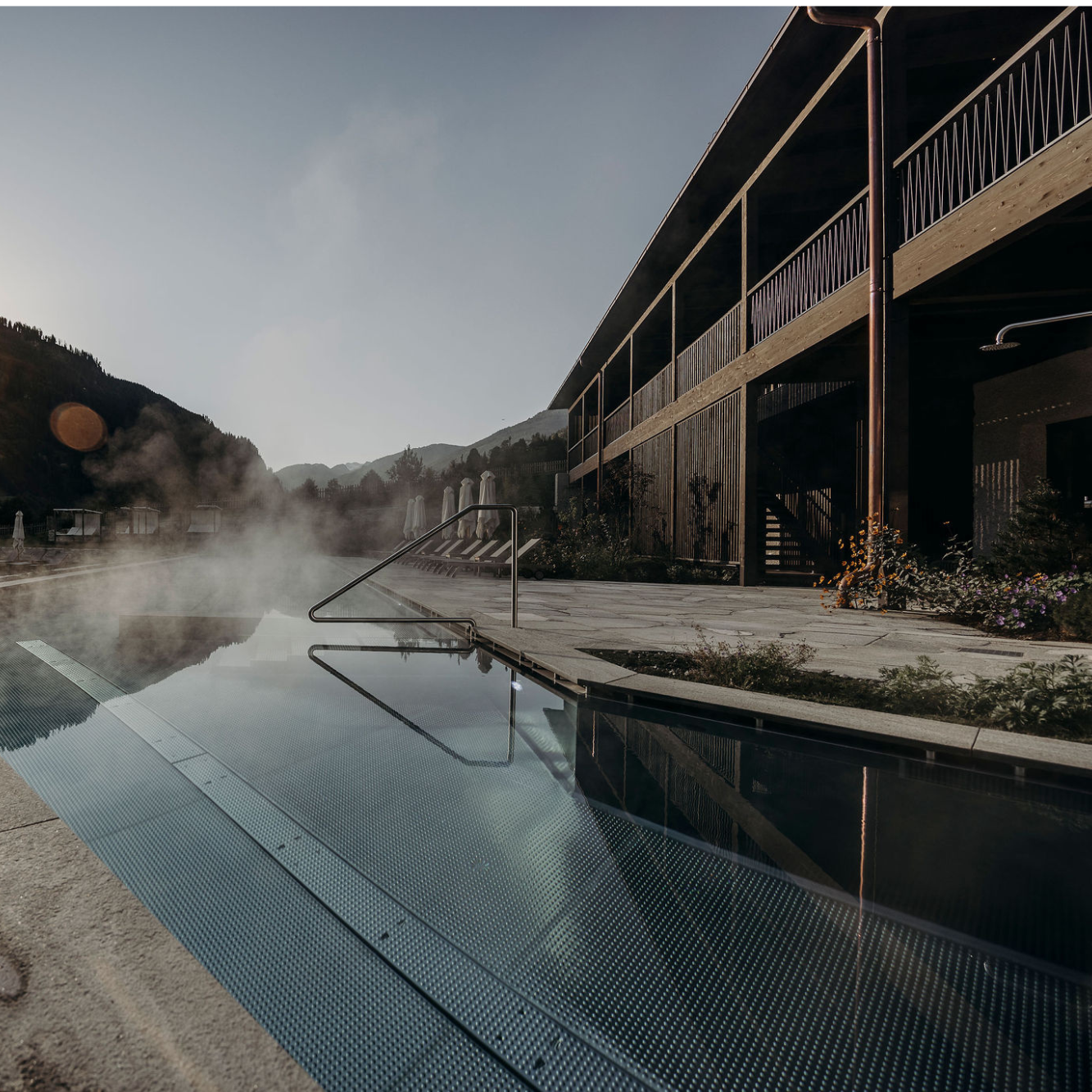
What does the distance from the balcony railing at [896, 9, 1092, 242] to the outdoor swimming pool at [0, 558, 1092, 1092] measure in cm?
604

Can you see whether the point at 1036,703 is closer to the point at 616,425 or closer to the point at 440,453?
the point at 616,425

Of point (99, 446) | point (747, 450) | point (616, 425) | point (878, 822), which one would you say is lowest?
point (878, 822)

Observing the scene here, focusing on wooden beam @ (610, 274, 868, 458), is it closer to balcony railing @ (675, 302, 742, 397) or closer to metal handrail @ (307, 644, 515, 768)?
balcony railing @ (675, 302, 742, 397)

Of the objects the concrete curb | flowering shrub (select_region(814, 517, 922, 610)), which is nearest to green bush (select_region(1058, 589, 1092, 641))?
flowering shrub (select_region(814, 517, 922, 610))

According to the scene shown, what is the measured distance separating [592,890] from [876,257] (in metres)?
7.65

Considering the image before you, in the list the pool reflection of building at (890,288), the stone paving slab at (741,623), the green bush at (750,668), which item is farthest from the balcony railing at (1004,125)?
the green bush at (750,668)

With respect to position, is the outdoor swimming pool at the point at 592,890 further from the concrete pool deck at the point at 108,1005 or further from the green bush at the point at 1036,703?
the green bush at the point at 1036,703

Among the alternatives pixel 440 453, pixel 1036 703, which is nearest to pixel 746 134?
pixel 1036 703

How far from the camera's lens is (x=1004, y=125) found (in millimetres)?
5832

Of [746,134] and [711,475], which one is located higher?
[746,134]

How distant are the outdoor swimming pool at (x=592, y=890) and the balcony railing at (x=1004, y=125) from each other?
6035 millimetres

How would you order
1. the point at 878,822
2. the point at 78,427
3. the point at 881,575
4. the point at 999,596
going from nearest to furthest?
the point at 878,822 → the point at 999,596 → the point at 881,575 → the point at 78,427

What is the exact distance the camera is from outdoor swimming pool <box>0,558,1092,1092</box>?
101 centimetres

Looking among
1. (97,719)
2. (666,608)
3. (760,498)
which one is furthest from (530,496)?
(97,719)
